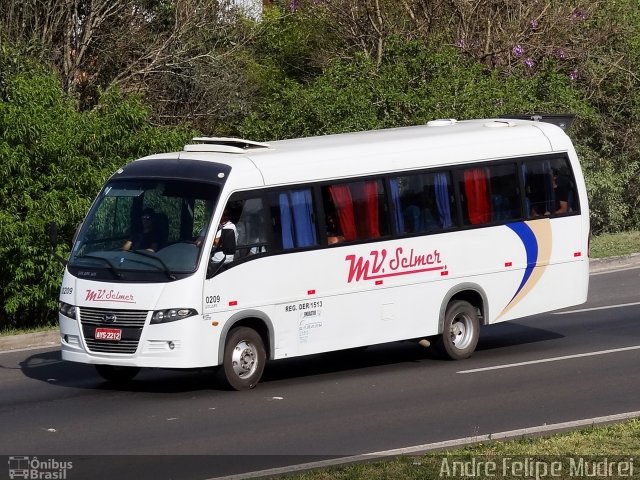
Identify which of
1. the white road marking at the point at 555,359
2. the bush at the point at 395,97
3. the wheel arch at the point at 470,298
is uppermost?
the bush at the point at 395,97

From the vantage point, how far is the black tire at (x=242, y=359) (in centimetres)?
1338

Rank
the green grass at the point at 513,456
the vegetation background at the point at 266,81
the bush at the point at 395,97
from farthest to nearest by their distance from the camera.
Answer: the bush at the point at 395,97
the vegetation background at the point at 266,81
the green grass at the point at 513,456

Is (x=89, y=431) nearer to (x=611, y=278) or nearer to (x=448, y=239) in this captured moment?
(x=448, y=239)

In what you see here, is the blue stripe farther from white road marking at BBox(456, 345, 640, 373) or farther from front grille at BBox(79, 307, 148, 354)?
front grille at BBox(79, 307, 148, 354)

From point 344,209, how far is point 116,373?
9.91ft

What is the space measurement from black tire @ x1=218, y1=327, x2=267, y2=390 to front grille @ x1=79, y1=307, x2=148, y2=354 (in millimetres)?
927

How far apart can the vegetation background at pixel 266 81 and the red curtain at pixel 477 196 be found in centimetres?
615

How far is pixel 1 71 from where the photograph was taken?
21.8 metres

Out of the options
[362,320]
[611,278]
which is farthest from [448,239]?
[611,278]

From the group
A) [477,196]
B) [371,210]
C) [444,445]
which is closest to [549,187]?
[477,196]

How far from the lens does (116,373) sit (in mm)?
14133

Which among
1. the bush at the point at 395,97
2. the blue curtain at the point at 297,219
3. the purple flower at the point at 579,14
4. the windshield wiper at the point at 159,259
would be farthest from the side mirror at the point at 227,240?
the purple flower at the point at 579,14

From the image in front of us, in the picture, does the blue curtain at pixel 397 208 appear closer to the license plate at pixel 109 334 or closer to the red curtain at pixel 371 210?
the red curtain at pixel 371 210

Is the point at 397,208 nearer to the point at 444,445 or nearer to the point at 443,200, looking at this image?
the point at 443,200
